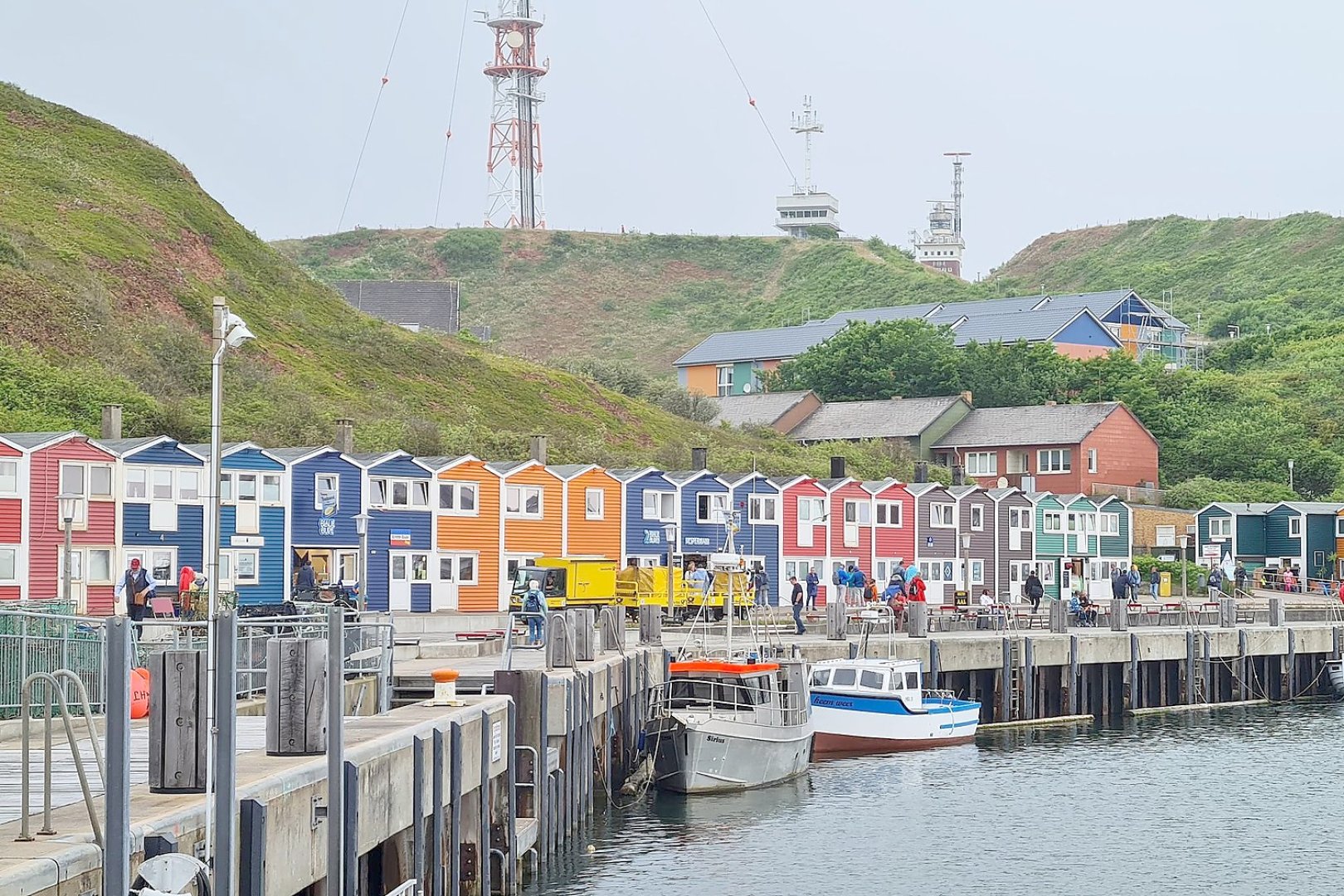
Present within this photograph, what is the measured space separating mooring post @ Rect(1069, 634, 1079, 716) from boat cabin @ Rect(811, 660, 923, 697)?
32.4ft

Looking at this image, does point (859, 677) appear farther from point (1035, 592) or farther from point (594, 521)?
point (594, 521)

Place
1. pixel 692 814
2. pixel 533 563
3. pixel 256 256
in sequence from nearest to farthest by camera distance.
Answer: pixel 692 814, pixel 533 563, pixel 256 256

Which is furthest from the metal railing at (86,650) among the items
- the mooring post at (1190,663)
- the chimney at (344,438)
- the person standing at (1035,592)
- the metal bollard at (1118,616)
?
the person standing at (1035,592)

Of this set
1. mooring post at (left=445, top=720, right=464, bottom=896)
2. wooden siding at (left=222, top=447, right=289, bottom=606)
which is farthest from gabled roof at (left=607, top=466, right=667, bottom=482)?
mooring post at (left=445, top=720, right=464, bottom=896)

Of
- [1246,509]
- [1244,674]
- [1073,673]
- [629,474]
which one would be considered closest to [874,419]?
[1246,509]

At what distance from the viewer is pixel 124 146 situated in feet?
372

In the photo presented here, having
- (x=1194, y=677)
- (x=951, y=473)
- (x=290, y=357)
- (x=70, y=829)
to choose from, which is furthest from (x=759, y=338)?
(x=70, y=829)

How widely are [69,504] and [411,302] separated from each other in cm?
9724

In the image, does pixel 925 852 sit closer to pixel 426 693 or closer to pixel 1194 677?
pixel 426 693

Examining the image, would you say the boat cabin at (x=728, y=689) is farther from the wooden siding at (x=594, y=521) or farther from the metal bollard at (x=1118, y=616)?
the wooden siding at (x=594, y=521)

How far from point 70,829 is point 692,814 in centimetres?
2291

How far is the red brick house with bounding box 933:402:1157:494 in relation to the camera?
102m

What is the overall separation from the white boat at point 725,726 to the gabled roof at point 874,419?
6858 cm

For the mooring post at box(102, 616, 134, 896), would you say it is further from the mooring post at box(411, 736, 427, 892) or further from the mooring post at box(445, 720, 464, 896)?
the mooring post at box(445, 720, 464, 896)
